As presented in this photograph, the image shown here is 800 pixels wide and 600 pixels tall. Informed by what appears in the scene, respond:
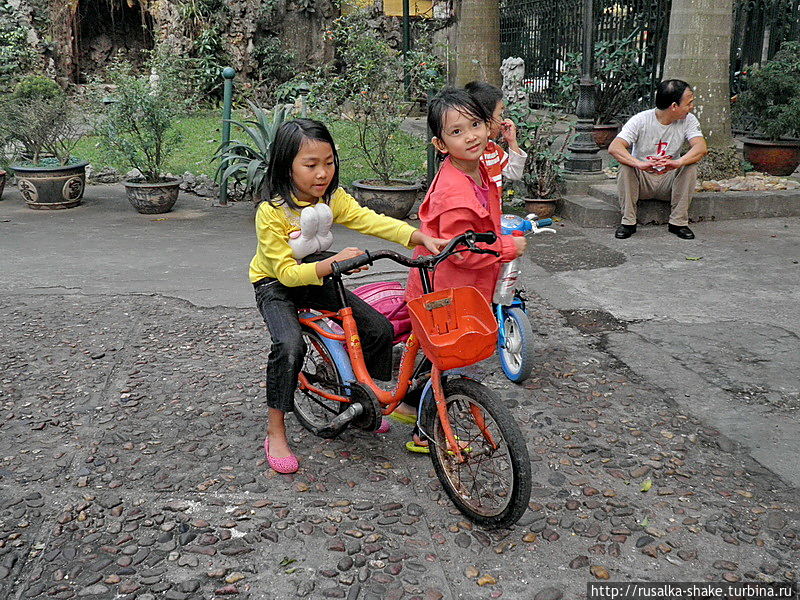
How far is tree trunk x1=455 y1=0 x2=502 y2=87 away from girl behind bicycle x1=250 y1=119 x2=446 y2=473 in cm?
739

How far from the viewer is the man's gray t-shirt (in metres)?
7.04

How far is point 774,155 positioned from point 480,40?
3916 millimetres

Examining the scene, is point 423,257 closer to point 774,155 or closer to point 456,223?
point 456,223

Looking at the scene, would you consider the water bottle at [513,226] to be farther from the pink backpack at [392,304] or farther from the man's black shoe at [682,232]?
the man's black shoe at [682,232]

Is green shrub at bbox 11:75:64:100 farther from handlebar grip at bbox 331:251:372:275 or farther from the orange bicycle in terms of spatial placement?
handlebar grip at bbox 331:251:372:275

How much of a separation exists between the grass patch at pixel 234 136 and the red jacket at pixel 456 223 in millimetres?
5258

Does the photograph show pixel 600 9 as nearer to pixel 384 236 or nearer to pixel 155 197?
pixel 155 197

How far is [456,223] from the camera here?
345 centimetres

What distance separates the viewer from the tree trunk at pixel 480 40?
10352 mm

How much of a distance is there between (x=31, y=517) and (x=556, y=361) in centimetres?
282

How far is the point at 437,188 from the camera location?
3.58 metres

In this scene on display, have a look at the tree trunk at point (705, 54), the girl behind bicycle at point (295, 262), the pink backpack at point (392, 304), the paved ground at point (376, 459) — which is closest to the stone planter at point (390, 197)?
the paved ground at point (376, 459)

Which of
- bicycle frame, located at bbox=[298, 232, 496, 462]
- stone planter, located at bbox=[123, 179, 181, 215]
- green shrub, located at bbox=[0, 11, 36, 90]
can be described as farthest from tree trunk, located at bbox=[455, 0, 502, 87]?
green shrub, located at bbox=[0, 11, 36, 90]

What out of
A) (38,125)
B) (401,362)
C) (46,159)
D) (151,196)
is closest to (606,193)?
(151,196)
